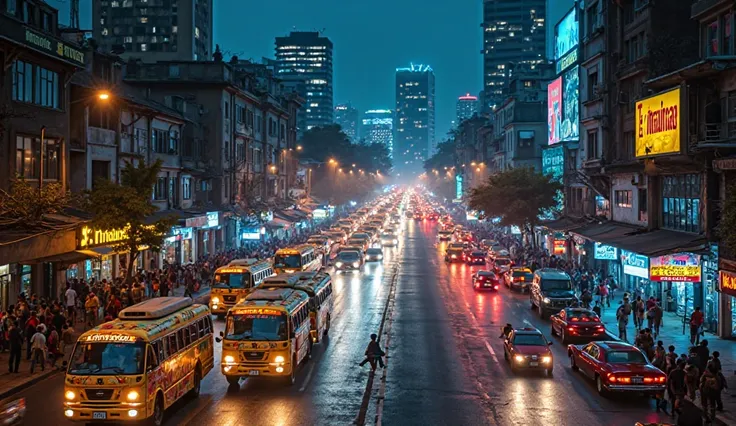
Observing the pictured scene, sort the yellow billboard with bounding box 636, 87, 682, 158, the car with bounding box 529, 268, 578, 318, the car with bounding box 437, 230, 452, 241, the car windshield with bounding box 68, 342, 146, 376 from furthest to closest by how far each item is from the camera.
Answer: the car with bounding box 437, 230, 452, 241 < the car with bounding box 529, 268, 578, 318 < the yellow billboard with bounding box 636, 87, 682, 158 < the car windshield with bounding box 68, 342, 146, 376

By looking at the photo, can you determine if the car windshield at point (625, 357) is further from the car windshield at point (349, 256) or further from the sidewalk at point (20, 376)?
the car windshield at point (349, 256)

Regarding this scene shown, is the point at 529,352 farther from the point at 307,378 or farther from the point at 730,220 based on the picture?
the point at 730,220

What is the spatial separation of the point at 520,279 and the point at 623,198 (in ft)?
27.4

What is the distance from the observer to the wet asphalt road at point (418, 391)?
2103 centimetres

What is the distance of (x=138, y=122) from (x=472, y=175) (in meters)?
110

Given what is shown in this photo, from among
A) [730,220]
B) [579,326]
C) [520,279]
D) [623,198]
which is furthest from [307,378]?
[623,198]

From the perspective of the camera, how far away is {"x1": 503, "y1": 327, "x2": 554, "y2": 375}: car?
1047 inches

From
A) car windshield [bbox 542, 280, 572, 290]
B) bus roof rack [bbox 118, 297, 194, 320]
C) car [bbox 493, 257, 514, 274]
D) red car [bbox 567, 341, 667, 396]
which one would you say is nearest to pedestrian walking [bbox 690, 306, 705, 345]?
red car [bbox 567, 341, 667, 396]

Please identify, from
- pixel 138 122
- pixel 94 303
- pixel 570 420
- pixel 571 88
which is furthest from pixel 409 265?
pixel 570 420

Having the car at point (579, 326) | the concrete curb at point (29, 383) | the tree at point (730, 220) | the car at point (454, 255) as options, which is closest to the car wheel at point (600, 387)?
the tree at point (730, 220)

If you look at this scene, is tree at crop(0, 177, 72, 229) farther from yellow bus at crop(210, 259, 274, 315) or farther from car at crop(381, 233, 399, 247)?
car at crop(381, 233, 399, 247)

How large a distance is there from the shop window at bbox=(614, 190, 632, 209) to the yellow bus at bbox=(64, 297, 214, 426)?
120ft

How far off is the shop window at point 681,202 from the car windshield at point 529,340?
14.6 m

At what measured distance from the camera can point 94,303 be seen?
36.1 metres
